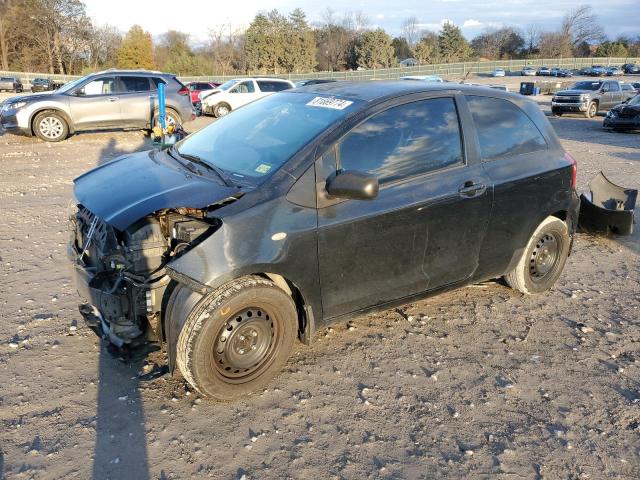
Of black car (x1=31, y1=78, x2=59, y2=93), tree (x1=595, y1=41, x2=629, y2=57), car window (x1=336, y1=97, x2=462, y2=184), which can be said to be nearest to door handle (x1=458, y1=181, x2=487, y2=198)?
car window (x1=336, y1=97, x2=462, y2=184)

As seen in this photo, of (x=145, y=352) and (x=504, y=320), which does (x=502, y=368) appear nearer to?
(x=504, y=320)

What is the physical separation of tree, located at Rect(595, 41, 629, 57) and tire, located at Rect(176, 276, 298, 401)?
104507 millimetres

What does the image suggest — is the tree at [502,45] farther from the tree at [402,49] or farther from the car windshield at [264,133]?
the car windshield at [264,133]

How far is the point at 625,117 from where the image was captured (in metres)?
18.1

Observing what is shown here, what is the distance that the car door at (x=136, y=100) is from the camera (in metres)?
14.6

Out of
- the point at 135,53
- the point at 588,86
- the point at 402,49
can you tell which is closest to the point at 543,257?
the point at 588,86

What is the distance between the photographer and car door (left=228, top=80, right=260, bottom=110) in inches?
887

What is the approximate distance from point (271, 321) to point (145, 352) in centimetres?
105

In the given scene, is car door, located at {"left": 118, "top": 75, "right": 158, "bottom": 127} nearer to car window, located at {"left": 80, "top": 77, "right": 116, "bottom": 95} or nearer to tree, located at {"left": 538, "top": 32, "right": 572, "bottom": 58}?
car window, located at {"left": 80, "top": 77, "right": 116, "bottom": 95}

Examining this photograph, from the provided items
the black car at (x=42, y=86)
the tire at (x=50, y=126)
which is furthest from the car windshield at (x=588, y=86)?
the black car at (x=42, y=86)

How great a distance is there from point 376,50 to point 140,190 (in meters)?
83.9

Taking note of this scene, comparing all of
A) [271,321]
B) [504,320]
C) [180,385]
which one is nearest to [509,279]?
[504,320]

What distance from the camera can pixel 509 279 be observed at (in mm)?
4914

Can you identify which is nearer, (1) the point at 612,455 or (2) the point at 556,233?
(1) the point at 612,455
